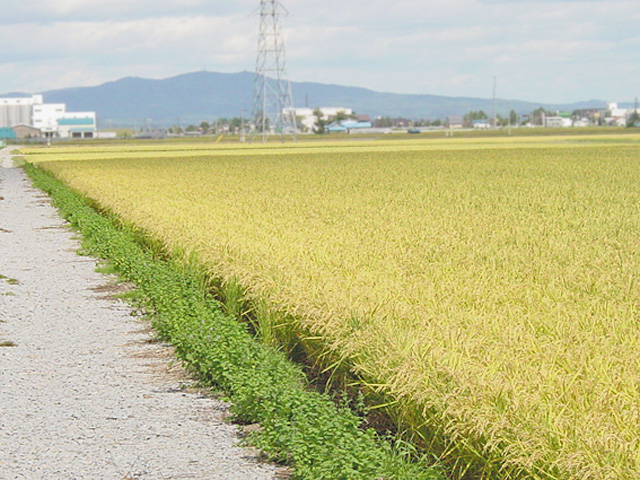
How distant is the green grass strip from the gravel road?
201mm

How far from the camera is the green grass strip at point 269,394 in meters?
5.11

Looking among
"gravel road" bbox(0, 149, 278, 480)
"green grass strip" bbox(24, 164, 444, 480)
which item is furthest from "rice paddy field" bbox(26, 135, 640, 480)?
"gravel road" bbox(0, 149, 278, 480)

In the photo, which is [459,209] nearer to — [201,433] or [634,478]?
[201,433]

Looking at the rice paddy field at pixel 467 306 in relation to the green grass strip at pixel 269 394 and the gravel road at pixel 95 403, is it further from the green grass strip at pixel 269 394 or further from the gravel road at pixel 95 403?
the gravel road at pixel 95 403

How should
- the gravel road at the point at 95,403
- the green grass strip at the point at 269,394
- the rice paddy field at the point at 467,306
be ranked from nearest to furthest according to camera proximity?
the rice paddy field at the point at 467,306, the green grass strip at the point at 269,394, the gravel road at the point at 95,403

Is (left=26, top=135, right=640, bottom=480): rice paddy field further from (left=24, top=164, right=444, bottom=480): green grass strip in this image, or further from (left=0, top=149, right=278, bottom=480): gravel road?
(left=0, top=149, right=278, bottom=480): gravel road

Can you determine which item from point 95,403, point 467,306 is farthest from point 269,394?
point 467,306

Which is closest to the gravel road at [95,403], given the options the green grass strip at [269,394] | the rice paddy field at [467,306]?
the green grass strip at [269,394]

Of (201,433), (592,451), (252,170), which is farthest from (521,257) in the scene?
(252,170)

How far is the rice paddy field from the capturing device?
16.0 feet

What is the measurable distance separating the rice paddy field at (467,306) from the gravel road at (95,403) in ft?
3.40

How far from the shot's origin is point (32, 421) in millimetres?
6496

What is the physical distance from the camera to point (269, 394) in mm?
6250

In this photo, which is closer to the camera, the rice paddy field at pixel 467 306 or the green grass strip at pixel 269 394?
the rice paddy field at pixel 467 306
